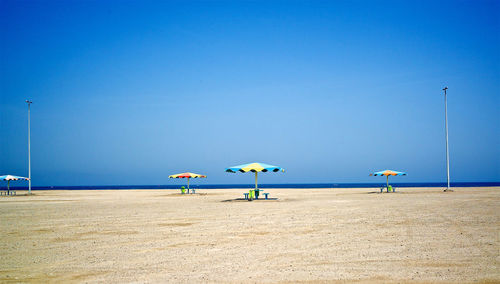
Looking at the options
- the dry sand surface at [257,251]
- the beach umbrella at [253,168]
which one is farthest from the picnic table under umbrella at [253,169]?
the dry sand surface at [257,251]

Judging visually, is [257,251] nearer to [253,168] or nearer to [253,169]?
[253,169]

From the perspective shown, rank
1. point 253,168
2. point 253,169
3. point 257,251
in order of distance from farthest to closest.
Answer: point 253,168 < point 253,169 < point 257,251

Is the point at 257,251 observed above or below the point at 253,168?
below

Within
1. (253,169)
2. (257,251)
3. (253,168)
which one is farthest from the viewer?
(253,168)

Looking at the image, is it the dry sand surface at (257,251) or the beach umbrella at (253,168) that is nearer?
the dry sand surface at (257,251)

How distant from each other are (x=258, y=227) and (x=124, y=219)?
5678mm

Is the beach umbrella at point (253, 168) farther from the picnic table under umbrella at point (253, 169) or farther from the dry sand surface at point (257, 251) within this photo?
the dry sand surface at point (257, 251)

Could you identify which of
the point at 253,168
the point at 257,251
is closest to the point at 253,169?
the point at 253,168

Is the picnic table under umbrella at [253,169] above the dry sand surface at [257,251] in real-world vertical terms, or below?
above

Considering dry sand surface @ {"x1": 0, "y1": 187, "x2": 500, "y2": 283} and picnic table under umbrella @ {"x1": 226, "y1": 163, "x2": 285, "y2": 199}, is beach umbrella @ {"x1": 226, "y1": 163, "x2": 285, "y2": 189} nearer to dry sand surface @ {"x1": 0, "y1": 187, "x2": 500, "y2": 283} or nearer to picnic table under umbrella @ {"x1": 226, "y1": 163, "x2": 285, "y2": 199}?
picnic table under umbrella @ {"x1": 226, "y1": 163, "x2": 285, "y2": 199}

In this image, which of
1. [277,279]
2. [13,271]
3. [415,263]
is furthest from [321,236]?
[13,271]

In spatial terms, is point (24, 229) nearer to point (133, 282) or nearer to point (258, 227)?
point (258, 227)

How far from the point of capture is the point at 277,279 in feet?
20.0

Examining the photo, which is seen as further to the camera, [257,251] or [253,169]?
[253,169]
